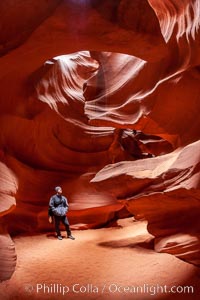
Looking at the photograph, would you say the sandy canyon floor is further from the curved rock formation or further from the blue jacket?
the blue jacket

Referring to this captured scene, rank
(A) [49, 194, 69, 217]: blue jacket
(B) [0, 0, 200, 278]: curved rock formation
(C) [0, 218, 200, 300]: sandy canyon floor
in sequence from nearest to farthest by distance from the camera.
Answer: (C) [0, 218, 200, 300]: sandy canyon floor < (B) [0, 0, 200, 278]: curved rock formation < (A) [49, 194, 69, 217]: blue jacket

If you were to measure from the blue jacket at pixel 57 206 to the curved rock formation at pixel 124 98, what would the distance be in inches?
41.6

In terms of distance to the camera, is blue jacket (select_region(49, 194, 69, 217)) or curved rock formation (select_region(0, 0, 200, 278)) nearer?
curved rock formation (select_region(0, 0, 200, 278))

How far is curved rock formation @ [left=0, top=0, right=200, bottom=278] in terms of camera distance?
21.2ft

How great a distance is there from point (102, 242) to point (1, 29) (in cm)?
567

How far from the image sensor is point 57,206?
30.3 ft

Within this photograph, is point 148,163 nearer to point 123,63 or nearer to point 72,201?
point 123,63

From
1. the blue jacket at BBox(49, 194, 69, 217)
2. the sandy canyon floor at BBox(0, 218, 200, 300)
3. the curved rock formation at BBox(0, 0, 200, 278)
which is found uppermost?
the curved rock formation at BBox(0, 0, 200, 278)

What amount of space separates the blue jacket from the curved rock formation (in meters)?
1.06

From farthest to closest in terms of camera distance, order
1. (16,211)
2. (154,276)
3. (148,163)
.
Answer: (16,211)
(148,163)
(154,276)

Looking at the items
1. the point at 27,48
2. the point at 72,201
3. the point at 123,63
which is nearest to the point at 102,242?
the point at 72,201

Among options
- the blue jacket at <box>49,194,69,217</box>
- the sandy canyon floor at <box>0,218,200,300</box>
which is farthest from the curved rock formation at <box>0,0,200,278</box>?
the blue jacket at <box>49,194,69,217</box>

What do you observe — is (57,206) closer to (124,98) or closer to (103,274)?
(103,274)

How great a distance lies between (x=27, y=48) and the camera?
6801 mm
